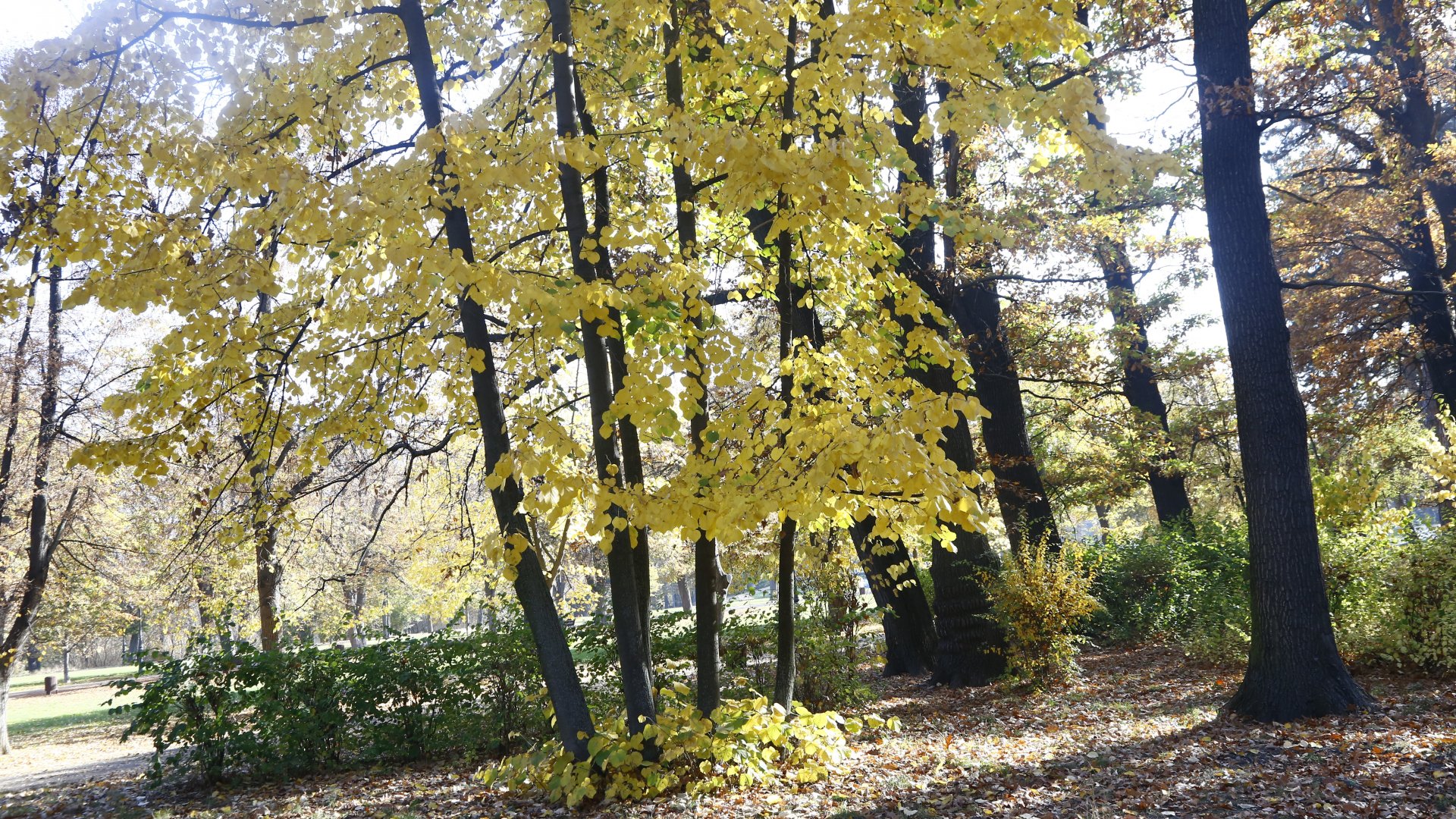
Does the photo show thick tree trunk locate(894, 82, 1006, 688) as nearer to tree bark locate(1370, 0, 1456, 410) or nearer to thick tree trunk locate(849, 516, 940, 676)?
thick tree trunk locate(849, 516, 940, 676)

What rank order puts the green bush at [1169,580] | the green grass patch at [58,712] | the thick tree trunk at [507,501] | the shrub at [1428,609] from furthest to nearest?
1. the green grass patch at [58,712]
2. the green bush at [1169,580]
3. the shrub at [1428,609]
4. the thick tree trunk at [507,501]

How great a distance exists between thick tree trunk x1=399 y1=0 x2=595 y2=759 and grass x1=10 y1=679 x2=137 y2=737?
35.3ft

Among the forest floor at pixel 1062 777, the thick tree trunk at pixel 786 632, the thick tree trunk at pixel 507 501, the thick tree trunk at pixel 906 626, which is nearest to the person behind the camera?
the forest floor at pixel 1062 777

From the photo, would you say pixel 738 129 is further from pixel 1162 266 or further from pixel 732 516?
pixel 1162 266

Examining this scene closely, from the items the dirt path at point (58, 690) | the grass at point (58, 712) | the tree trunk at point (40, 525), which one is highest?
the tree trunk at point (40, 525)

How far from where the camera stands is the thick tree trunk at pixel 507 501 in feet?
16.2

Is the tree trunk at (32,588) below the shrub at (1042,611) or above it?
above

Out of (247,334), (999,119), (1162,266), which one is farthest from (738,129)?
(1162,266)

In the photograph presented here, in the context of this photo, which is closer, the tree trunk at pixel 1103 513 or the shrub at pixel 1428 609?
the shrub at pixel 1428 609

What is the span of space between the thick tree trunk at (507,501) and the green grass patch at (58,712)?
1079 centimetres

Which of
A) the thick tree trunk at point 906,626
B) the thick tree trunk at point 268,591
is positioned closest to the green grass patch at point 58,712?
the thick tree trunk at point 268,591

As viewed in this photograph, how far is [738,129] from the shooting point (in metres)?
3.97

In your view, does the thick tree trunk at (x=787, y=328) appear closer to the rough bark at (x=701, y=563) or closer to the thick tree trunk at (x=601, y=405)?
the rough bark at (x=701, y=563)

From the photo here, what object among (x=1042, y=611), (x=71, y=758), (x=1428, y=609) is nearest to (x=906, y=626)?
(x=1042, y=611)
